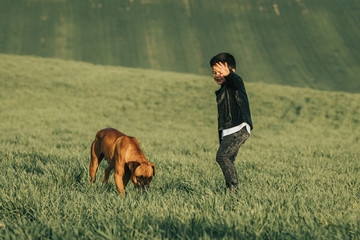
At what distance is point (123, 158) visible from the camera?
3.92m

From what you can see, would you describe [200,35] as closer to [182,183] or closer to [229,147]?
[182,183]

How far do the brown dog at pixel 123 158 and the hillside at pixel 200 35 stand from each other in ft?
113

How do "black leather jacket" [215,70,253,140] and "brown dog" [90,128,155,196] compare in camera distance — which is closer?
"brown dog" [90,128,155,196]

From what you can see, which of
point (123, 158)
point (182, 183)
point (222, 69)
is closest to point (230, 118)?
point (222, 69)

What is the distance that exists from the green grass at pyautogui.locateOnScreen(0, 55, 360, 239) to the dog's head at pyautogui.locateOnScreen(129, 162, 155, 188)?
17 centimetres

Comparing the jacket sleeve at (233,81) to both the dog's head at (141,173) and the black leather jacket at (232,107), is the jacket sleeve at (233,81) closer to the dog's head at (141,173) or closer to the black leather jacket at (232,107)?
the black leather jacket at (232,107)

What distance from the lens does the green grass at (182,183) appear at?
108 inches

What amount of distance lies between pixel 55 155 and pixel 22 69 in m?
17.7

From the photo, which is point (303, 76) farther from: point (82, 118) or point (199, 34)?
point (82, 118)

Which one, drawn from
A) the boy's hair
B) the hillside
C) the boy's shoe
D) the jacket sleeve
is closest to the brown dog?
the boy's shoe

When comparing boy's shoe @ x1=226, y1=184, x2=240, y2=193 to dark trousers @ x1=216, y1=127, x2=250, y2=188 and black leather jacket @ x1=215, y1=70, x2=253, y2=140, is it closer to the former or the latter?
dark trousers @ x1=216, y1=127, x2=250, y2=188

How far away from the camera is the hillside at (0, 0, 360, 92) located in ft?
129

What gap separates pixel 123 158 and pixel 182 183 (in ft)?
3.54

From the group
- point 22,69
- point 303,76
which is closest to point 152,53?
point 303,76
